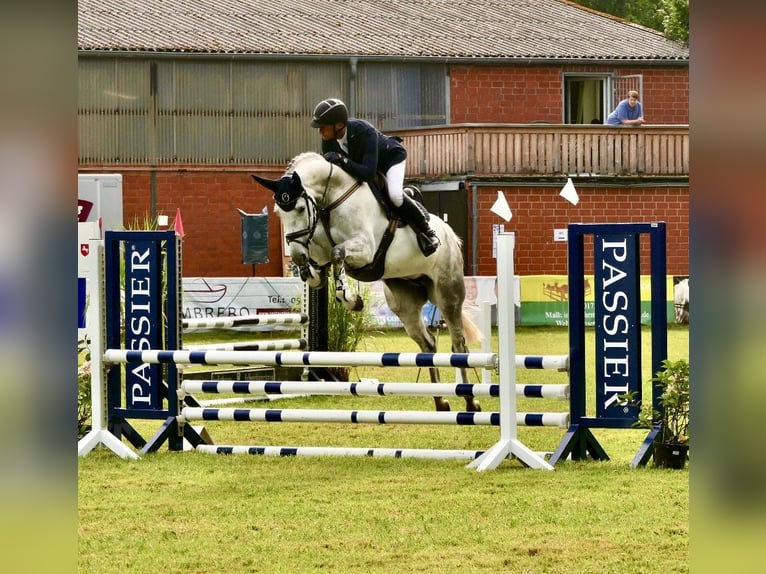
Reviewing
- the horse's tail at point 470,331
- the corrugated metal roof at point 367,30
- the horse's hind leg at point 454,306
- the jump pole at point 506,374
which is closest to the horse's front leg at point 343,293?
the horse's hind leg at point 454,306

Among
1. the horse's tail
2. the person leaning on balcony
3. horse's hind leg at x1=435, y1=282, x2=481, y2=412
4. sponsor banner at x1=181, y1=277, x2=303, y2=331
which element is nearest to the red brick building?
the person leaning on balcony

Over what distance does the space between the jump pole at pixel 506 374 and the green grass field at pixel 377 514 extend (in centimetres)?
8

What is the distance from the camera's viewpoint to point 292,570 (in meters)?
4.04

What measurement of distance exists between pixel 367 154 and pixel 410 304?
1.48m

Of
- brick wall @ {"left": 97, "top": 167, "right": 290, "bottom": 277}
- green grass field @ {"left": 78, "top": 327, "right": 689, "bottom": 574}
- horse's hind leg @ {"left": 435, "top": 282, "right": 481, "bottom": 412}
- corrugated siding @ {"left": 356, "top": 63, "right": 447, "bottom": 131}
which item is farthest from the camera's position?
corrugated siding @ {"left": 356, "top": 63, "right": 447, "bottom": 131}

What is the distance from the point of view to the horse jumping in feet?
24.8

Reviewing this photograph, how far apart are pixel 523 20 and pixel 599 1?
18.4 m

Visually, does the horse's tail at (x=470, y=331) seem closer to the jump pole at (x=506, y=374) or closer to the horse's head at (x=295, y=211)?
the horse's head at (x=295, y=211)

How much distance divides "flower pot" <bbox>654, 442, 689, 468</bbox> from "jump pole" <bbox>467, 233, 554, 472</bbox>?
546 millimetres

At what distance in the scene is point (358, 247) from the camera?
8.08 meters

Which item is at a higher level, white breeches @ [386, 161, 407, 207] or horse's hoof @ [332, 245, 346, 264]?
white breeches @ [386, 161, 407, 207]

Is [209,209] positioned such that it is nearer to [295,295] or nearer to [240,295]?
[240,295]

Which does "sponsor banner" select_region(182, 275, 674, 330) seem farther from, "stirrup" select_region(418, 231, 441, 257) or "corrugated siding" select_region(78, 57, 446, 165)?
"stirrup" select_region(418, 231, 441, 257)
